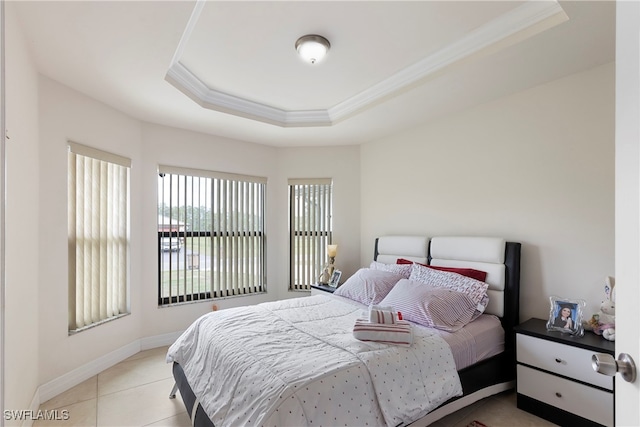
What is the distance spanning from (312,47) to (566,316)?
2.63 meters

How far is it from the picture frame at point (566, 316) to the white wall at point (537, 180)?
0.25 meters

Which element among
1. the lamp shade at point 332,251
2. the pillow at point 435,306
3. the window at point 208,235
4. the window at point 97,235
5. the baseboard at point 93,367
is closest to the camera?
the pillow at point 435,306

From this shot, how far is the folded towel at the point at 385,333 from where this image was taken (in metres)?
1.95

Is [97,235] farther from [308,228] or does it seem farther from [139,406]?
[308,228]

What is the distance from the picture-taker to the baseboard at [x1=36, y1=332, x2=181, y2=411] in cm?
246

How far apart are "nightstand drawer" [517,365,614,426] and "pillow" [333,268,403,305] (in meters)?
1.16

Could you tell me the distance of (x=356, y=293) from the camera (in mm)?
3072

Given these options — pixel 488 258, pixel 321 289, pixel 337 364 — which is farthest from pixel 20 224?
pixel 488 258

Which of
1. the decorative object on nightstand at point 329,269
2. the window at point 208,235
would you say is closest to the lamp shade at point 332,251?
the decorative object on nightstand at point 329,269

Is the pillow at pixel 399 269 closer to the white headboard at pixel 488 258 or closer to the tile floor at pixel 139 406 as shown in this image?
the white headboard at pixel 488 258

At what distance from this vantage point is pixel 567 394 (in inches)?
82.4

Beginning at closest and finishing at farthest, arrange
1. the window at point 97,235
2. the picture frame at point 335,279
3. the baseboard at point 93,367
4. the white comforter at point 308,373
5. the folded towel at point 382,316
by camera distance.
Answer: the white comforter at point 308,373
the folded towel at point 382,316
the baseboard at point 93,367
the window at point 97,235
the picture frame at point 335,279

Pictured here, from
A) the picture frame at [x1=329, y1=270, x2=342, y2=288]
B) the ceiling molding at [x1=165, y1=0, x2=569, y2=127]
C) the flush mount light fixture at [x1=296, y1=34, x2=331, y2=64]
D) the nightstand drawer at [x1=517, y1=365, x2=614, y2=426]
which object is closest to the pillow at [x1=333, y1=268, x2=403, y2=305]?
the picture frame at [x1=329, y1=270, x2=342, y2=288]

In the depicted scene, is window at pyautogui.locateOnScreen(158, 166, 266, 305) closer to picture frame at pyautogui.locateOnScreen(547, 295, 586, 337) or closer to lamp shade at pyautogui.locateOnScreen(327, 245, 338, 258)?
lamp shade at pyautogui.locateOnScreen(327, 245, 338, 258)
